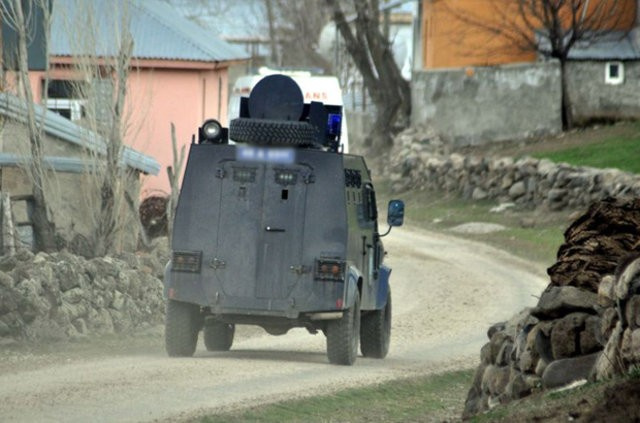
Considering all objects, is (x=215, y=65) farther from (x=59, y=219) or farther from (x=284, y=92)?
(x=284, y=92)

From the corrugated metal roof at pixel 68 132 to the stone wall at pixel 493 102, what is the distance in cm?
2038

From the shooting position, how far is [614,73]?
1676 inches

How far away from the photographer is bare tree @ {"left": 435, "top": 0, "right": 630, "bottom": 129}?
42.6 metres

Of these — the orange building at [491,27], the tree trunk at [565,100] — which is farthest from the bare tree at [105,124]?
the orange building at [491,27]

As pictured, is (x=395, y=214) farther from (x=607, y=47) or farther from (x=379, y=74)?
(x=379, y=74)

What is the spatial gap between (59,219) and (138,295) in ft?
9.30

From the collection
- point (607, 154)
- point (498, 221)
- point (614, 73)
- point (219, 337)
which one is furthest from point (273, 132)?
point (614, 73)

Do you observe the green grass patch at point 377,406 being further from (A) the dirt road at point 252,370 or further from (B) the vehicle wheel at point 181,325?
(B) the vehicle wheel at point 181,325

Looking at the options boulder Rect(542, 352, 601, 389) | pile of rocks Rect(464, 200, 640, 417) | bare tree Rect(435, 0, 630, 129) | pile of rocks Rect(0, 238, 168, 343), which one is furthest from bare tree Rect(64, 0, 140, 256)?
bare tree Rect(435, 0, 630, 129)

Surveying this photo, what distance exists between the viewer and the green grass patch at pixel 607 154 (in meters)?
35.5

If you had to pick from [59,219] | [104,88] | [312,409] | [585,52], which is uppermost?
[585,52]

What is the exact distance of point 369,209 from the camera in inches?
672

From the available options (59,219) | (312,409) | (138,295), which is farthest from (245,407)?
(59,219)

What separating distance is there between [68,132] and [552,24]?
21562mm
